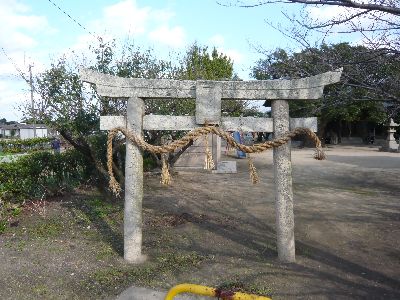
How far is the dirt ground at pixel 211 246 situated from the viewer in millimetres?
4609

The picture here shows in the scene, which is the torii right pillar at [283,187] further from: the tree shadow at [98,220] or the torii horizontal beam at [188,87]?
the tree shadow at [98,220]

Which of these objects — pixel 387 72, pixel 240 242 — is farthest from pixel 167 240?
pixel 387 72

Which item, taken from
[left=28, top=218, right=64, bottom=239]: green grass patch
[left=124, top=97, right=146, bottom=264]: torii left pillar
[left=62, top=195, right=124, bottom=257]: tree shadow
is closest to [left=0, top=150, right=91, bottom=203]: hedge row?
[left=62, top=195, right=124, bottom=257]: tree shadow

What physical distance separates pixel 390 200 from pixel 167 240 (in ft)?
19.4

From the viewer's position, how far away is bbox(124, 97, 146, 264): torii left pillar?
210 inches

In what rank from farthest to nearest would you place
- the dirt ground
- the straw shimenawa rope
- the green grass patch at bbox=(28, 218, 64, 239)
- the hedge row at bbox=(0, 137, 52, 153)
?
the hedge row at bbox=(0, 137, 52, 153), the green grass patch at bbox=(28, 218, 64, 239), the straw shimenawa rope, the dirt ground

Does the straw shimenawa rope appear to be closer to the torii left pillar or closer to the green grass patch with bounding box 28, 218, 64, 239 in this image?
the torii left pillar

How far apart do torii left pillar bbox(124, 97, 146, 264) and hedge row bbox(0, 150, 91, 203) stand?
3.35m

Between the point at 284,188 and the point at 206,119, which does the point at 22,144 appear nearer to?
the point at 206,119

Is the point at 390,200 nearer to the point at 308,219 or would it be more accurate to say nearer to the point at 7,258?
the point at 308,219

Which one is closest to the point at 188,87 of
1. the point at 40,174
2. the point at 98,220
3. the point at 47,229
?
the point at 98,220

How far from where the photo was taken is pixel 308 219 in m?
7.28

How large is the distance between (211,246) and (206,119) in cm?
208

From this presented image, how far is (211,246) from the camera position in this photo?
595 centimetres
